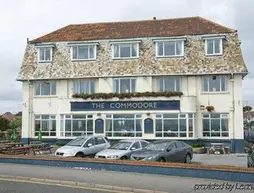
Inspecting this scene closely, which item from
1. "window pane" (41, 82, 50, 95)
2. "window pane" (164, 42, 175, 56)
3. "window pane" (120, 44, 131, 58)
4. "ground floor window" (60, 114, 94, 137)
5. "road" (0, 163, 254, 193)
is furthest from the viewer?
"window pane" (41, 82, 50, 95)

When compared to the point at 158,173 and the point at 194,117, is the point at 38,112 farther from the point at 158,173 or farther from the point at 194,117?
the point at 158,173

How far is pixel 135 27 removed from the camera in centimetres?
3797

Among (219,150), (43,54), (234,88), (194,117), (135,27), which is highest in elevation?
(135,27)

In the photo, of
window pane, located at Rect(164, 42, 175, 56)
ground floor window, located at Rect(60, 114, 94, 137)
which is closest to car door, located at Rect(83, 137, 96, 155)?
ground floor window, located at Rect(60, 114, 94, 137)

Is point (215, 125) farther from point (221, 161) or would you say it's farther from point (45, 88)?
point (45, 88)

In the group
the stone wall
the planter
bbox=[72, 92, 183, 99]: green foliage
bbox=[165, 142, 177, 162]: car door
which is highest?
the stone wall

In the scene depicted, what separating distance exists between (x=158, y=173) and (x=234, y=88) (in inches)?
739

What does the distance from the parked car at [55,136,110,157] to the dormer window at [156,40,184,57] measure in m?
13.1

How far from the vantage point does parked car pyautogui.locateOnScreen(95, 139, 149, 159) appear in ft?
66.0

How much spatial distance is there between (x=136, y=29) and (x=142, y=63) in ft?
14.7

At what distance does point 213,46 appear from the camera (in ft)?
111

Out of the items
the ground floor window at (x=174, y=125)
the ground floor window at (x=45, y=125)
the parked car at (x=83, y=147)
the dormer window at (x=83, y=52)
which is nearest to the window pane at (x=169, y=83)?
the ground floor window at (x=174, y=125)

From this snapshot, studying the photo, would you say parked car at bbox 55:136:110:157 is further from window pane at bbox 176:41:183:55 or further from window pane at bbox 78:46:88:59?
window pane at bbox 78:46:88:59

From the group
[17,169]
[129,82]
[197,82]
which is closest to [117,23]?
[129,82]
